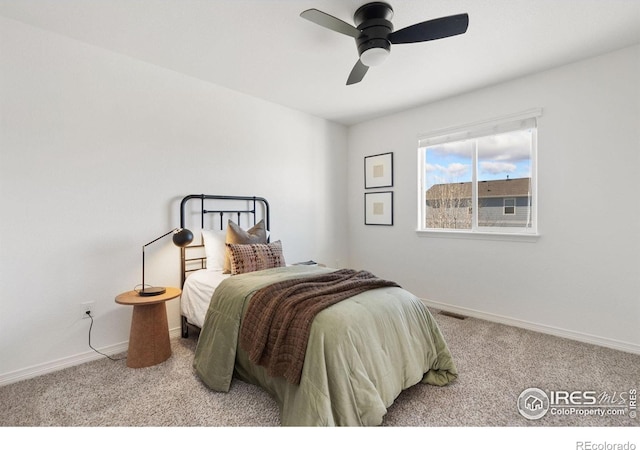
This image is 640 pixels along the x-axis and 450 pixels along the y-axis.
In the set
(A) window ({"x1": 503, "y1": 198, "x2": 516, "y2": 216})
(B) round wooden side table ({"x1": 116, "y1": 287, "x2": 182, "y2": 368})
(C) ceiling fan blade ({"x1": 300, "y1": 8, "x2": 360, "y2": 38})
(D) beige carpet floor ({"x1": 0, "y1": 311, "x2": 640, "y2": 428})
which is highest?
(C) ceiling fan blade ({"x1": 300, "y1": 8, "x2": 360, "y2": 38})

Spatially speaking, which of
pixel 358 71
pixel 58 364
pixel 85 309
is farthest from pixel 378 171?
pixel 58 364

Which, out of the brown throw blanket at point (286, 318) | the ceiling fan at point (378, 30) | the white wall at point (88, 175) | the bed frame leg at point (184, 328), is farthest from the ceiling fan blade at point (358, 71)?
the bed frame leg at point (184, 328)

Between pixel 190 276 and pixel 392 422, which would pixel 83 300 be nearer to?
pixel 190 276

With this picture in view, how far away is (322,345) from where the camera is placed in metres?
1.57

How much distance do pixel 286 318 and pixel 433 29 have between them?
6.50 ft

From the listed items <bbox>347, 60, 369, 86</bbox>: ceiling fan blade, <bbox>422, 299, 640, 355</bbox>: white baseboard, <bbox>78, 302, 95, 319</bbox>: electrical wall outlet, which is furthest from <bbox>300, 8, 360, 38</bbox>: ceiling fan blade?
<bbox>422, 299, 640, 355</bbox>: white baseboard

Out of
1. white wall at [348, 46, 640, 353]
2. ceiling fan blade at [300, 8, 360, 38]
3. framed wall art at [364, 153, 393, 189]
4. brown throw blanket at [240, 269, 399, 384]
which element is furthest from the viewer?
framed wall art at [364, 153, 393, 189]

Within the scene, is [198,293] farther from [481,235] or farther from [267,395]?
[481,235]

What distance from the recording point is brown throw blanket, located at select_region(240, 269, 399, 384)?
166 centimetres

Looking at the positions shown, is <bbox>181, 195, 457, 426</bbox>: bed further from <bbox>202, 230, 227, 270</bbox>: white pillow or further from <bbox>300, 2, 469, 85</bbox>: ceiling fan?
<bbox>300, 2, 469, 85</bbox>: ceiling fan

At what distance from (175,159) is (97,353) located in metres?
1.83

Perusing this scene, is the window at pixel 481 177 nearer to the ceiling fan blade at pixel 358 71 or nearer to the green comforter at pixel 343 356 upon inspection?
the ceiling fan blade at pixel 358 71

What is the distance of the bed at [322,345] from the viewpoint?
60.6 inches

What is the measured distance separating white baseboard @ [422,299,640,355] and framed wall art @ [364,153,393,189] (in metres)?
1.72
